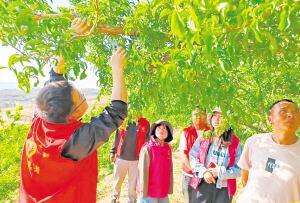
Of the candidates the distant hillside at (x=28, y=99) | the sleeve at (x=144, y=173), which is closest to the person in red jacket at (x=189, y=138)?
the sleeve at (x=144, y=173)

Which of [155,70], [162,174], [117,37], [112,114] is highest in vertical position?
[117,37]

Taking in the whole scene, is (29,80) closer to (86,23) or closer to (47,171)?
(86,23)

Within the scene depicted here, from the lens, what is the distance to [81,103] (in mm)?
3465

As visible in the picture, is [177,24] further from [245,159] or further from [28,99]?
[28,99]

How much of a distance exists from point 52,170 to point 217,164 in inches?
159

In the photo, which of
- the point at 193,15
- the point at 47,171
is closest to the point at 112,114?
the point at 47,171

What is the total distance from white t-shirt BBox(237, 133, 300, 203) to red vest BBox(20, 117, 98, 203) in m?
1.96

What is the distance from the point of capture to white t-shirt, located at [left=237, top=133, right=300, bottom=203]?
4.84 metres

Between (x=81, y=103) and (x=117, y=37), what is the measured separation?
2.16 metres

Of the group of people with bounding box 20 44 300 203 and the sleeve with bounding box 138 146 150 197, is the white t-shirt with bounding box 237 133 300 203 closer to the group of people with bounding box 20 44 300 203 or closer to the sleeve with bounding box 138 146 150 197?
the group of people with bounding box 20 44 300 203

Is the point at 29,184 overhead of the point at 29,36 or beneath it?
beneath

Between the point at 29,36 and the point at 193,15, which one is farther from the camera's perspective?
the point at 29,36

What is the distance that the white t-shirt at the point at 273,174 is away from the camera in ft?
15.9

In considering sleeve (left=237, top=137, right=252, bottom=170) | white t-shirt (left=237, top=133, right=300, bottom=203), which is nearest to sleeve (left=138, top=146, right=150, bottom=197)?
sleeve (left=237, top=137, right=252, bottom=170)
